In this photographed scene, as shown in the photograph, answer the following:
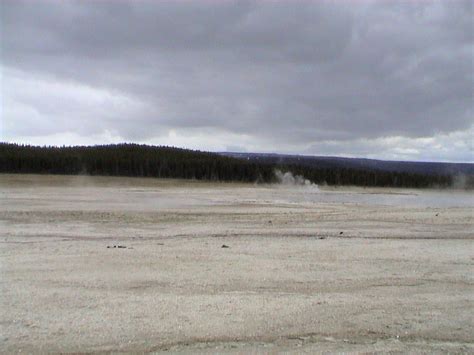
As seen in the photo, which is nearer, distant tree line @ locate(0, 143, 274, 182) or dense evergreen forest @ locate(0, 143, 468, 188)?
distant tree line @ locate(0, 143, 274, 182)

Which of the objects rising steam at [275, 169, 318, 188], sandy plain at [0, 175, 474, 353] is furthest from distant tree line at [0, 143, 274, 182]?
sandy plain at [0, 175, 474, 353]

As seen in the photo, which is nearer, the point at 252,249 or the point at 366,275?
the point at 366,275

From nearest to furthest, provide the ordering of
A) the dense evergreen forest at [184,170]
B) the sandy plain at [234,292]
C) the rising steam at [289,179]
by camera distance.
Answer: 1. the sandy plain at [234,292]
2. the dense evergreen forest at [184,170]
3. the rising steam at [289,179]

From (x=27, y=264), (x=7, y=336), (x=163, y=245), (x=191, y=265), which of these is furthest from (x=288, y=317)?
(x=163, y=245)

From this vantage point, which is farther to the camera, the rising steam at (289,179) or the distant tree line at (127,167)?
the rising steam at (289,179)

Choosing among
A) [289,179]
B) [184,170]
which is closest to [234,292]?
[184,170]

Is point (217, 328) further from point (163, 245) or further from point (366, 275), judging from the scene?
point (163, 245)

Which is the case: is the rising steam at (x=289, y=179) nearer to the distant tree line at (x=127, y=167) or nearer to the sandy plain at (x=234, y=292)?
the distant tree line at (x=127, y=167)

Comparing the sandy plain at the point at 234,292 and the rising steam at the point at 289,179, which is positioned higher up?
the rising steam at the point at 289,179

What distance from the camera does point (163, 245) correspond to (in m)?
14.9

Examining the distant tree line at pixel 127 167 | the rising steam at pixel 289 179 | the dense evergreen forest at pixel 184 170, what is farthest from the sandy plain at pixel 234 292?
the dense evergreen forest at pixel 184 170

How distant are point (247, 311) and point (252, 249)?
253 inches

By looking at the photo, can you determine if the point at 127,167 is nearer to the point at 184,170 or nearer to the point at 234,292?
the point at 184,170

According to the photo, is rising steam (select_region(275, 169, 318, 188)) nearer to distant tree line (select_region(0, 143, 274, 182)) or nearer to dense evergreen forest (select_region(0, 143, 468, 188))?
dense evergreen forest (select_region(0, 143, 468, 188))
